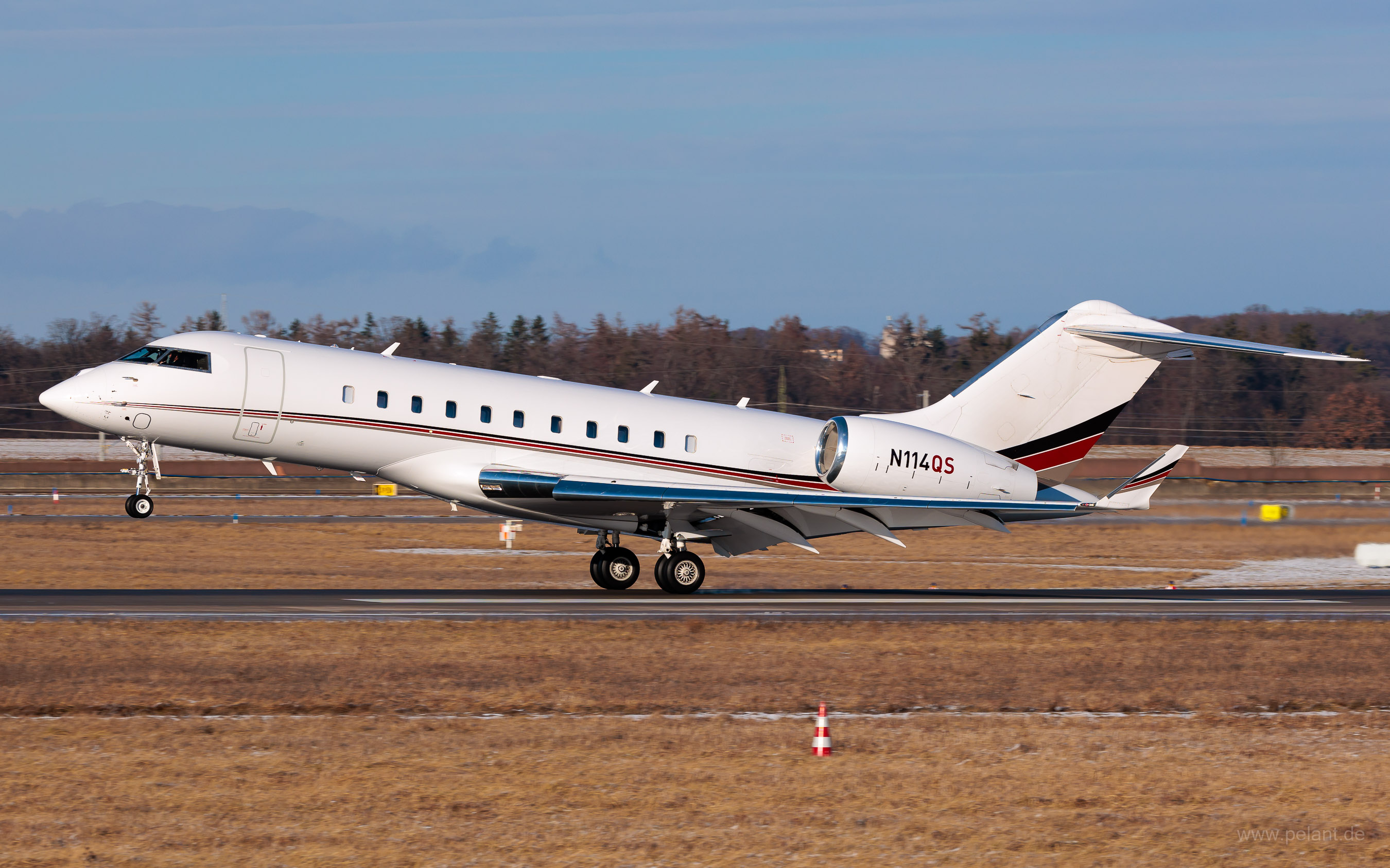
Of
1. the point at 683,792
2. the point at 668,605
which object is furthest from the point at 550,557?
the point at 683,792

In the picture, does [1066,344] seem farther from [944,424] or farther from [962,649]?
[962,649]

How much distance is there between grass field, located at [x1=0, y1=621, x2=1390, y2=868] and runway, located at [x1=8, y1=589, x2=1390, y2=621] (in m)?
1.59

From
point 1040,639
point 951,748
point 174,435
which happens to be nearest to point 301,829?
point 951,748

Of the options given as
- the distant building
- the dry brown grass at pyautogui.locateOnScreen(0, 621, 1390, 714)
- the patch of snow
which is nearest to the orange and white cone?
the dry brown grass at pyautogui.locateOnScreen(0, 621, 1390, 714)

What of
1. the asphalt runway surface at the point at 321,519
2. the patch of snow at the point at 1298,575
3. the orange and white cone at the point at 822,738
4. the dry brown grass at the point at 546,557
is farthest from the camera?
the asphalt runway surface at the point at 321,519

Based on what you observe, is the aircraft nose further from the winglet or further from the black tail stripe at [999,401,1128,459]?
the winglet

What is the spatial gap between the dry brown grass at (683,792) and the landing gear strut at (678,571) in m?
10.7

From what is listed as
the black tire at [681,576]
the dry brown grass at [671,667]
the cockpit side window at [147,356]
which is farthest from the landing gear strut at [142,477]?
the black tire at [681,576]

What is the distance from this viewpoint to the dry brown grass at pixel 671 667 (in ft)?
43.2

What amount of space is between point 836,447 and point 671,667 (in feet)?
31.3

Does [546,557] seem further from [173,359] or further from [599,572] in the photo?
[173,359]

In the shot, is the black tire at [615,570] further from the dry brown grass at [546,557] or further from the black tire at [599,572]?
the dry brown grass at [546,557]

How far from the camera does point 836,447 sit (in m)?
24.0

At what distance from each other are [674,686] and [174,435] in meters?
11.2
